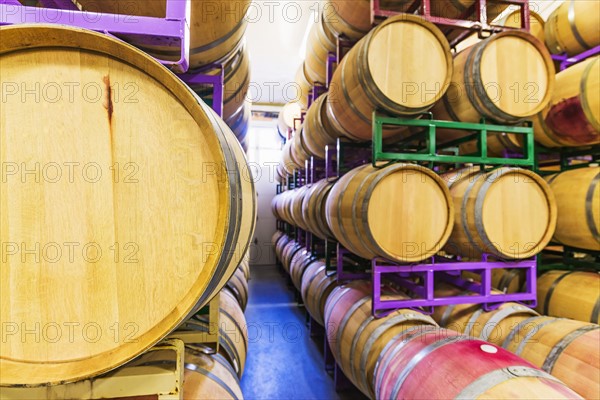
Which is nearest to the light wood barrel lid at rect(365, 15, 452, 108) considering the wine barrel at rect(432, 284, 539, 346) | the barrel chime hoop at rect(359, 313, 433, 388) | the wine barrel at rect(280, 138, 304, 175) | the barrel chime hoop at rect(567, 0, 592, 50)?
the barrel chime hoop at rect(359, 313, 433, 388)

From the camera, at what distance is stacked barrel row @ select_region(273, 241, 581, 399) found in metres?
1.42

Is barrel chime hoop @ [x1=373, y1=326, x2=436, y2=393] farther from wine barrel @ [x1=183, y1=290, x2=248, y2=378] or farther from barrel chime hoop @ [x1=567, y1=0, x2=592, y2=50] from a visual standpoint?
barrel chime hoop @ [x1=567, y1=0, x2=592, y2=50]

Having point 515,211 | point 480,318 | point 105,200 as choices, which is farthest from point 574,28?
point 105,200

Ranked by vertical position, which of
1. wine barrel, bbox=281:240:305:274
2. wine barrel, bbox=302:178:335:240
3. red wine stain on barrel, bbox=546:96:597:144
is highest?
red wine stain on barrel, bbox=546:96:597:144

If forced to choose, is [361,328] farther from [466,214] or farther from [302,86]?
[302,86]

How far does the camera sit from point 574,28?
3.49 meters

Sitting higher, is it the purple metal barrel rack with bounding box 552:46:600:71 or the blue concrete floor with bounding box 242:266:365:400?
the purple metal barrel rack with bounding box 552:46:600:71

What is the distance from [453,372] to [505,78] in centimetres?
226

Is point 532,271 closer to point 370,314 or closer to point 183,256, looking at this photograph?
point 370,314

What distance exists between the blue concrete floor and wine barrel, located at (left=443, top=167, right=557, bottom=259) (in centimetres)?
201

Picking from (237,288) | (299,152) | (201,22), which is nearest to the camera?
(201,22)

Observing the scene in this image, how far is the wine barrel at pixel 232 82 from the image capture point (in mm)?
2286

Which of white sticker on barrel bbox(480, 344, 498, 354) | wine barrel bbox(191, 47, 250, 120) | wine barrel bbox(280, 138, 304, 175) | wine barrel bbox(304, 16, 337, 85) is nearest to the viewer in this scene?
white sticker on barrel bbox(480, 344, 498, 354)

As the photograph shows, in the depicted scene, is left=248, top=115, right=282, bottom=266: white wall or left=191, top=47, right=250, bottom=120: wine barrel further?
left=248, top=115, right=282, bottom=266: white wall
